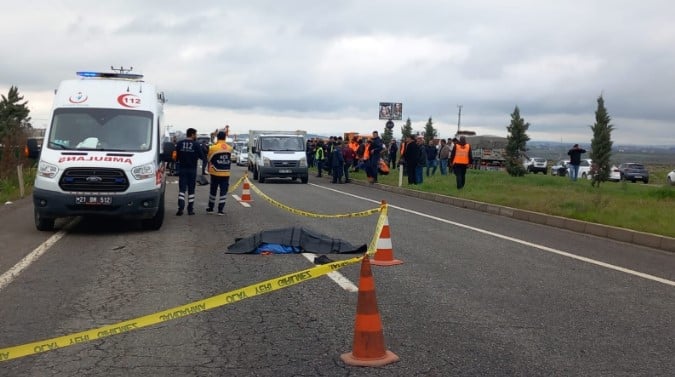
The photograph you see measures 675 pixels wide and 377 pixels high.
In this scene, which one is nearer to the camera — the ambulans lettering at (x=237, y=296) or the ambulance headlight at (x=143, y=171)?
the ambulans lettering at (x=237, y=296)

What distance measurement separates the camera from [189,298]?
7.44 metres

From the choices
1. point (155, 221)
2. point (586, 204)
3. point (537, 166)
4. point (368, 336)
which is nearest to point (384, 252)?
point (368, 336)

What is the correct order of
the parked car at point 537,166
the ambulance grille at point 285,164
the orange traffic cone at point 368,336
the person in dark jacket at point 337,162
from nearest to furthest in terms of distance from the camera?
the orange traffic cone at point 368,336
the ambulance grille at point 285,164
the person in dark jacket at point 337,162
the parked car at point 537,166

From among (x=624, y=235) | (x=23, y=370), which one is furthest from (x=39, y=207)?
(x=624, y=235)

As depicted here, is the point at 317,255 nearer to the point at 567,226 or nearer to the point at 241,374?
the point at 241,374

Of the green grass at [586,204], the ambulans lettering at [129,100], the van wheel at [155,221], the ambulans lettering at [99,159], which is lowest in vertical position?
the van wheel at [155,221]

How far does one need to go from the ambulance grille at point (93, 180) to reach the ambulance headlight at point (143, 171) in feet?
0.65

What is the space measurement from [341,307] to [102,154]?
22.7 ft

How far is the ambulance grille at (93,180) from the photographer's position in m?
12.0

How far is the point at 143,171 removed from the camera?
1248cm

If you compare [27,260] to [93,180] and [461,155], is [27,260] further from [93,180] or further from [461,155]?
[461,155]

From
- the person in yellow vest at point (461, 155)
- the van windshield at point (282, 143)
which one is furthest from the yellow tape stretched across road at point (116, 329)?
the van windshield at point (282, 143)

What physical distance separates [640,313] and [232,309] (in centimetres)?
398

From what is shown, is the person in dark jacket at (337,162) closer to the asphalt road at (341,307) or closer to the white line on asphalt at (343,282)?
the asphalt road at (341,307)
